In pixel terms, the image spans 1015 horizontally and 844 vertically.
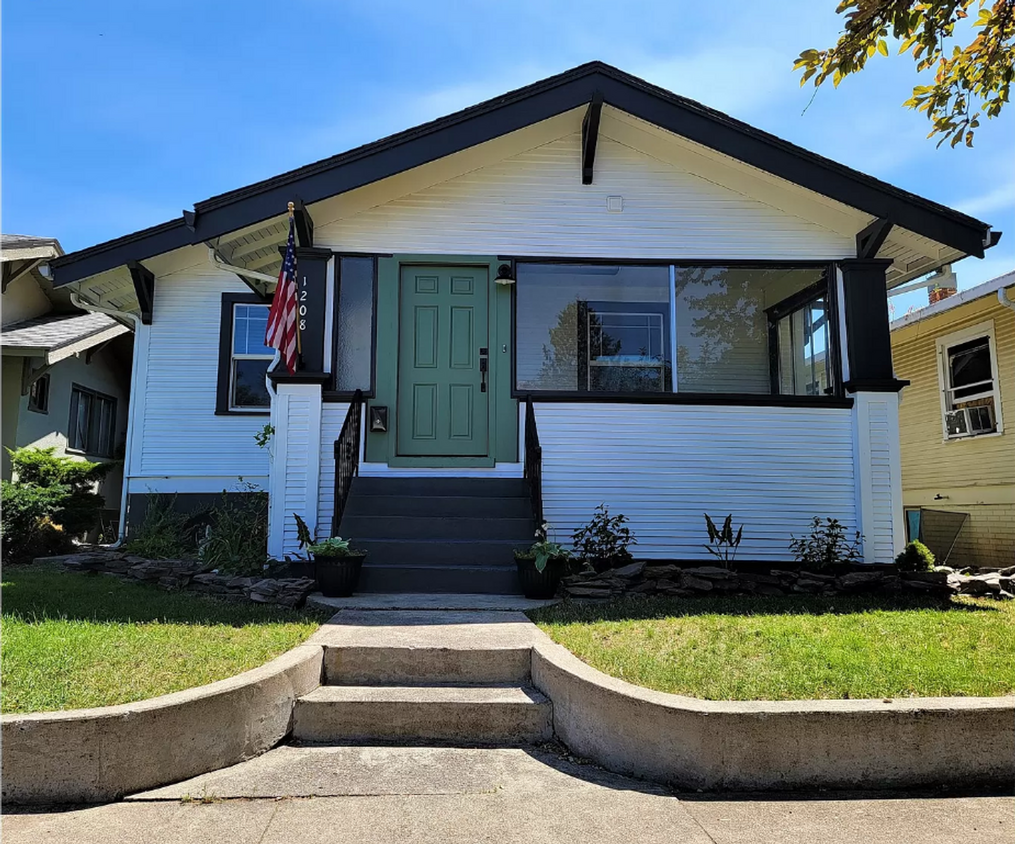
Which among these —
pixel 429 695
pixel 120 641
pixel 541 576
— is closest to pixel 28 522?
pixel 120 641

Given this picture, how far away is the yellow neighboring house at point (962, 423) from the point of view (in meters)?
10.4

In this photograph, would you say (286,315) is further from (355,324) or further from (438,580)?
(438,580)

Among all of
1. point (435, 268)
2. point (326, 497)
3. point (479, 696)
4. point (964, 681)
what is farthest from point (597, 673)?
point (435, 268)

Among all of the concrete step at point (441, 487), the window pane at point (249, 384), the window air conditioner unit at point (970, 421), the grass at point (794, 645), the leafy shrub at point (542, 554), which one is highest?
the window pane at point (249, 384)

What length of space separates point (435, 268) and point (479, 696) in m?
5.09

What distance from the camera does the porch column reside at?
24.1ft

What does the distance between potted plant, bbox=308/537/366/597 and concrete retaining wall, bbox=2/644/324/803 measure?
235 centimetres

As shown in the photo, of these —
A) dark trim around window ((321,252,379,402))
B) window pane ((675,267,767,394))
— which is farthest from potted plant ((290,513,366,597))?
window pane ((675,267,767,394))

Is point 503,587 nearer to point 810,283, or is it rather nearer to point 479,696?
point 479,696

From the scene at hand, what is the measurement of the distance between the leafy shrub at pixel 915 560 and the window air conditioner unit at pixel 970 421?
4.99 meters

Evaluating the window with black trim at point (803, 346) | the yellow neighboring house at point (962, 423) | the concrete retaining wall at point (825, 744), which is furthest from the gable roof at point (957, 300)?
the concrete retaining wall at point (825, 744)

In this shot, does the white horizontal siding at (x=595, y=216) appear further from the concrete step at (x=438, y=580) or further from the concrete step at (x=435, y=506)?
the concrete step at (x=438, y=580)

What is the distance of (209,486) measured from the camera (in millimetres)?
9805

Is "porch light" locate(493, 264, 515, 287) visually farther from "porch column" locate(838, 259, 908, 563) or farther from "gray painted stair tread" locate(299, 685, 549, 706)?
"gray painted stair tread" locate(299, 685, 549, 706)
